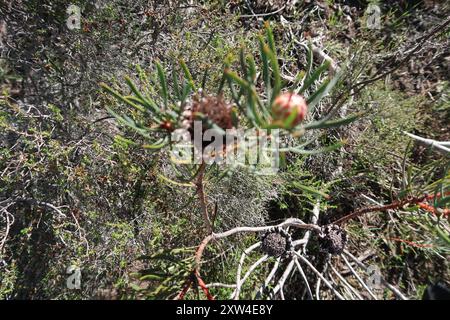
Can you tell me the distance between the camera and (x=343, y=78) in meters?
1.82

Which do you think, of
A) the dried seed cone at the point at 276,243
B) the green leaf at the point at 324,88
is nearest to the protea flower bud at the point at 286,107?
the green leaf at the point at 324,88

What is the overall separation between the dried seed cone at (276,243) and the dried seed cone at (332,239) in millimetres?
129

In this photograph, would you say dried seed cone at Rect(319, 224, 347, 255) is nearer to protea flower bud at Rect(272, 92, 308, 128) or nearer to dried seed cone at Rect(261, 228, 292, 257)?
dried seed cone at Rect(261, 228, 292, 257)

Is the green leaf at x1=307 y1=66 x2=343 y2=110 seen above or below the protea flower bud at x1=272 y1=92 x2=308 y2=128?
above

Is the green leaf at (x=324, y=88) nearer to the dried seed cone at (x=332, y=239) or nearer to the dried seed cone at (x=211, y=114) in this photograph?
the dried seed cone at (x=211, y=114)

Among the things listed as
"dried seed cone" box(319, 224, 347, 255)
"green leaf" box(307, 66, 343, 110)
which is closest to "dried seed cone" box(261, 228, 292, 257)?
"dried seed cone" box(319, 224, 347, 255)

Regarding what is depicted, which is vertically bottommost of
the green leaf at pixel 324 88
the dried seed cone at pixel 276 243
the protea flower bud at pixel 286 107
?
the dried seed cone at pixel 276 243

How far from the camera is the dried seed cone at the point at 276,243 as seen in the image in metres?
1.27

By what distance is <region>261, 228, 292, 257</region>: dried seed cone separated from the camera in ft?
4.16

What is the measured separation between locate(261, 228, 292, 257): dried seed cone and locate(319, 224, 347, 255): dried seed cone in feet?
0.42

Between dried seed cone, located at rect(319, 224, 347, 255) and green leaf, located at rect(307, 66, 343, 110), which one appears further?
dried seed cone, located at rect(319, 224, 347, 255)

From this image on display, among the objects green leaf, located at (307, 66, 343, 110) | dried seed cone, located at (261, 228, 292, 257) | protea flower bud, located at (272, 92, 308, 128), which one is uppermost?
green leaf, located at (307, 66, 343, 110)

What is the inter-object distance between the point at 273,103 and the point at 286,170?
43.7 inches
